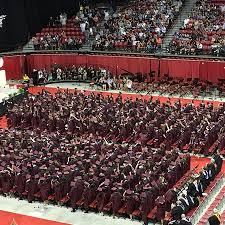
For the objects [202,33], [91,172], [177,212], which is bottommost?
[177,212]

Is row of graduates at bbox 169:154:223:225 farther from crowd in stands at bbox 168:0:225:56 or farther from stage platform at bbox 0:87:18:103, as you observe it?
stage platform at bbox 0:87:18:103

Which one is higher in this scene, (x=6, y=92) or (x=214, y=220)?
(x=6, y=92)

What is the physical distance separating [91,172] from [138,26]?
71.1ft

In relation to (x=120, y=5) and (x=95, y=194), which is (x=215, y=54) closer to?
(x=120, y=5)

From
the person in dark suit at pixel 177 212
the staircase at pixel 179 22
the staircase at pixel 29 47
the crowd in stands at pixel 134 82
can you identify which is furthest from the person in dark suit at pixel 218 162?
the staircase at pixel 29 47

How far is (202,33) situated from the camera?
131ft

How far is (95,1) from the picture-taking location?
49.8 metres

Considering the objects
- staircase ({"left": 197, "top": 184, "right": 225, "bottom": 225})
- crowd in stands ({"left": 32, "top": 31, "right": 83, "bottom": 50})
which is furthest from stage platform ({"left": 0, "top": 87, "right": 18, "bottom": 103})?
staircase ({"left": 197, "top": 184, "right": 225, "bottom": 225})

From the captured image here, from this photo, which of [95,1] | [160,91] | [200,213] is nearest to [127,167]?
[200,213]

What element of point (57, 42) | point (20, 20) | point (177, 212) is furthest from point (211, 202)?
point (20, 20)

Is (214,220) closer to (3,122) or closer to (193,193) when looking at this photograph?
(193,193)

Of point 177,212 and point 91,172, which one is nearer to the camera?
point 177,212

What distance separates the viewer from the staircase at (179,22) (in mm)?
41331

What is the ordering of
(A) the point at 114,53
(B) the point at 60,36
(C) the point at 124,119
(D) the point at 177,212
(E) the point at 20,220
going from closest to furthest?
(D) the point at 177,212 < (E) the point at 20,220 < (C) the point at 124,119 < (A) the point at 114,53 < (B) the point at 60,36
